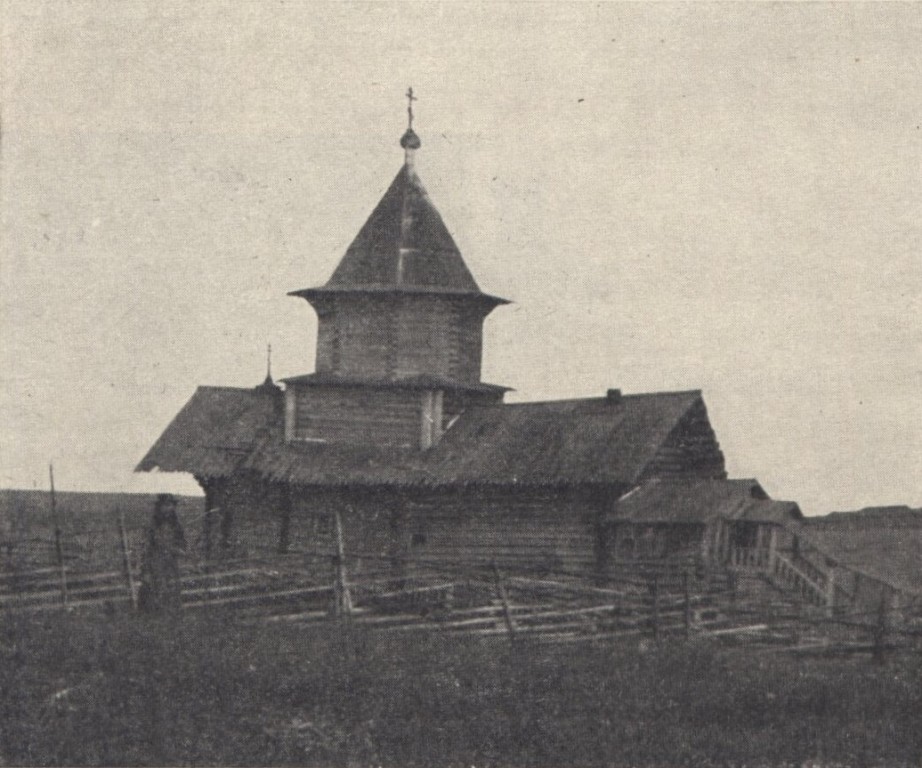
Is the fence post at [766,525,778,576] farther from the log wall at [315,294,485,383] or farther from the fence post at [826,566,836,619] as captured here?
the log wall at [315,294,485,383]

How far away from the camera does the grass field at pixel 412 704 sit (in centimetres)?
1312

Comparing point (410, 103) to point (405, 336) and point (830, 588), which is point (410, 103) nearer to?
point (405, 336)

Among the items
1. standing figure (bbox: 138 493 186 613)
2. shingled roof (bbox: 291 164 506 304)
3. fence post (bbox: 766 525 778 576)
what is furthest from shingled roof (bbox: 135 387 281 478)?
fence post (bbox: 766 525 778 576)

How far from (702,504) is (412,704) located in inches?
489

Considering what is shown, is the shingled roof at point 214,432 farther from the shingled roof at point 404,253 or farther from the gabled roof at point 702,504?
the gabled roof at point 702,504

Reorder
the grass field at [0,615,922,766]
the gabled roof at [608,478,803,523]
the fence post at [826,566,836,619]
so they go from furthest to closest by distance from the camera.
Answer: the fence post at [826,566,836,619] → the gabled roof at [608,478,803,523] → the grass field at [0,615,922,766]

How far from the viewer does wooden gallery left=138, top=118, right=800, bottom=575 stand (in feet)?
88.6

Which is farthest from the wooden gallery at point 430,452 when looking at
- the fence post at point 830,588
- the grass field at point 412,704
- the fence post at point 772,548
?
the grass field at point 412,704

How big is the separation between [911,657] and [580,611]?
4685mm

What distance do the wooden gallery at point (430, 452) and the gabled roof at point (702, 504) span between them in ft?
0.15

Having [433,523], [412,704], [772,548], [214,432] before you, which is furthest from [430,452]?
[412,704]

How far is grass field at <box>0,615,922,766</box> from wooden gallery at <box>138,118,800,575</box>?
28.2 ft

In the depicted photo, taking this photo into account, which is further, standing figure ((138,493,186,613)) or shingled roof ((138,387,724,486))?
shingled roof ((138,387,724,486))

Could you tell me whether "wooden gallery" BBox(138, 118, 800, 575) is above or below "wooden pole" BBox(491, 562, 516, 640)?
above
